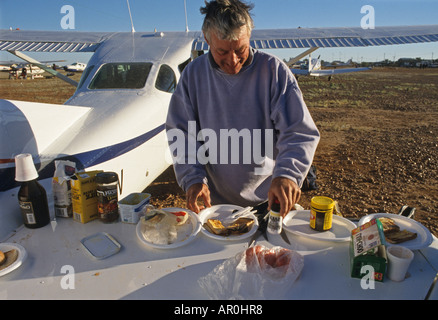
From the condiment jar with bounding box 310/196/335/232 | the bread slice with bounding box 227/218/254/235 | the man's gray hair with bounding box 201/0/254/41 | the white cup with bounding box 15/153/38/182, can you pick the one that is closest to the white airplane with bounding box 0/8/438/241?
the white cup with bounding box 15/153/38/182

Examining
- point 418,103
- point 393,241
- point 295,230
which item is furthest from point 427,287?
point 418,103

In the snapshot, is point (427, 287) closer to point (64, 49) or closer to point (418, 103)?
point (64, 49)

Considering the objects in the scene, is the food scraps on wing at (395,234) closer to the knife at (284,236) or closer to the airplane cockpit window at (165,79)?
the knife at (284,236)

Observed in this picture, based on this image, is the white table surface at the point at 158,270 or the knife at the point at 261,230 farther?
the knife at the point at 261,230

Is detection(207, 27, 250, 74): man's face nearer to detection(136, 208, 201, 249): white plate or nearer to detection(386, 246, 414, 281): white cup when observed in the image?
detection(136, 208, 201, 249): white plate

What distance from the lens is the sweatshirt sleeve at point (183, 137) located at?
6.47 feet

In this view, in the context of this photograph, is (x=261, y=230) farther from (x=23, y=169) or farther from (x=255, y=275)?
(x=23, y=169)

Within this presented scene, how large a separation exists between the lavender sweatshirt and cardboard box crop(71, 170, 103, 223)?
53cm

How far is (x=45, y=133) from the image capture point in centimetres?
232

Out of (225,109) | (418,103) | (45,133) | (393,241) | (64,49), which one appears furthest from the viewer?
(418,103)

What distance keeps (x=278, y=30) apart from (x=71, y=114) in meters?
5.00

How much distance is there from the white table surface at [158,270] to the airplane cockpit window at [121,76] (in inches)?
112

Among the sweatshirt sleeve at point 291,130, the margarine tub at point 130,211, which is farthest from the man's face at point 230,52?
the margarine tub at point 130,211

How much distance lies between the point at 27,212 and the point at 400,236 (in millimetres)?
1963
